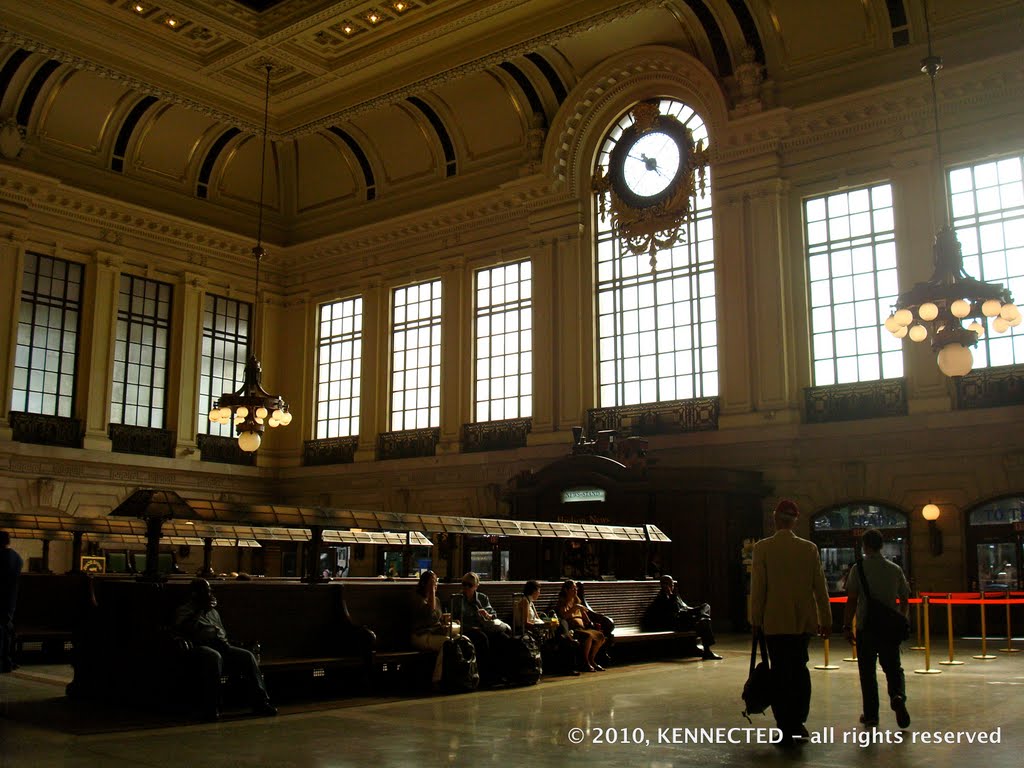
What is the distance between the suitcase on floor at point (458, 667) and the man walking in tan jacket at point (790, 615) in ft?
10.8

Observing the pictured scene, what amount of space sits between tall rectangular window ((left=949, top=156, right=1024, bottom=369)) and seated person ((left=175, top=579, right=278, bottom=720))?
12.0 m

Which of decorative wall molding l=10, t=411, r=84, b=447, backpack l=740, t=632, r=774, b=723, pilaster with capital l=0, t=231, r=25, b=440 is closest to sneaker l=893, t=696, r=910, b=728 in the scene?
backpack l=740, t=632, r=774, b=723

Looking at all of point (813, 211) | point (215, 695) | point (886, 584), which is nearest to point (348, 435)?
point (813, 211)

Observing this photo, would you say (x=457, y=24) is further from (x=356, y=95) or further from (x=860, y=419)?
(x=860, y=419)

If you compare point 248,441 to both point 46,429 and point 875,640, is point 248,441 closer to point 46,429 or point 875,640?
point 46,429

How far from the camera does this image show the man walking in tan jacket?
586 cm

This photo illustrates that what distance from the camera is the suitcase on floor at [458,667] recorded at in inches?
336

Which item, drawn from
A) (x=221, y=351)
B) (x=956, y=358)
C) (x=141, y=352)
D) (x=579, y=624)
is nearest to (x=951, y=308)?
(x=956, y=358)

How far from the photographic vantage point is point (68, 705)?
7.51 m

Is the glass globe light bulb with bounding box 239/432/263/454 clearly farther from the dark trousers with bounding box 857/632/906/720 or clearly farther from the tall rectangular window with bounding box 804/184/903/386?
the tall rectangular window with bounding box 804/184/903/386

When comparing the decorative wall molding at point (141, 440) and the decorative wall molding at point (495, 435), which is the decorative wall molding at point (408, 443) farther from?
the decorative wall molding at point (141, 440)

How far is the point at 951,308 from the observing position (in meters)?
9.75

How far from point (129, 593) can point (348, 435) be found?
1489 cm

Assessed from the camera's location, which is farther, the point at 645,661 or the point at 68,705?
the point at 645,661
